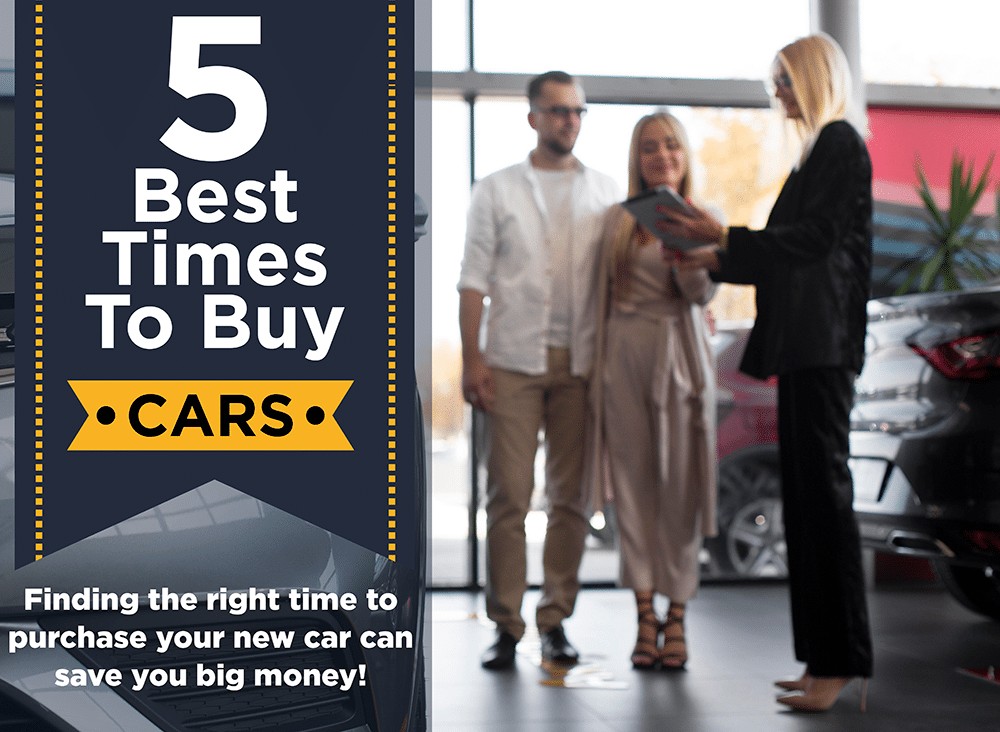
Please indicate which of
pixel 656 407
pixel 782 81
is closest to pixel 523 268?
pixel 656 407

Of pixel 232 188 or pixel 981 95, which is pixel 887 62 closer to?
pixel 981 95

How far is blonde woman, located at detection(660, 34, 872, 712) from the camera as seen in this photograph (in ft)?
9.02

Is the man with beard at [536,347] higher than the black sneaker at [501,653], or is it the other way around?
the man with beard at [536,347]

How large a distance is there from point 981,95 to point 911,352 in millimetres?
2704

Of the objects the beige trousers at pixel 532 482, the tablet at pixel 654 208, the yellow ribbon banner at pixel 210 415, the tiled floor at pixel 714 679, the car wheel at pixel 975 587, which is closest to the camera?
the yellow ribbon banner at pixel 210 415

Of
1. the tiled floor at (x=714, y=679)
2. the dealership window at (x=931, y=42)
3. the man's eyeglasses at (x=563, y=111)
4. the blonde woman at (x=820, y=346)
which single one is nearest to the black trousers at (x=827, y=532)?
the blonde woman at (x=820, y=346)

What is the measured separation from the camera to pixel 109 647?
53.1 inches

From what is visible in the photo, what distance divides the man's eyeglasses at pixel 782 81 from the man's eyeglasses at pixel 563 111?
729mm

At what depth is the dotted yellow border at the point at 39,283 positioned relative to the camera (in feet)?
4.27

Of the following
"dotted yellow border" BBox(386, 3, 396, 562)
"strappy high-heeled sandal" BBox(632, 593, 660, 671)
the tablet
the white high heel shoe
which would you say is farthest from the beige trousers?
"dotted yellow border" BBox(386, 3, 396, 562)

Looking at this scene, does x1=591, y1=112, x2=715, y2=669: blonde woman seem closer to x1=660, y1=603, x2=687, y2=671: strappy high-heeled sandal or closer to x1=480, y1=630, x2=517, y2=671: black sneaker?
x1=660, y1=603, x2=687, y2=671: strappy high-heeled sandal

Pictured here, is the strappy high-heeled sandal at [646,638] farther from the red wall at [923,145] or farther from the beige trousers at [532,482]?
the red wall at [923,145]

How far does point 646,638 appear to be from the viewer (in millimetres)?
3377

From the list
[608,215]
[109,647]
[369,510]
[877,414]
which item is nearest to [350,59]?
[369,510]
